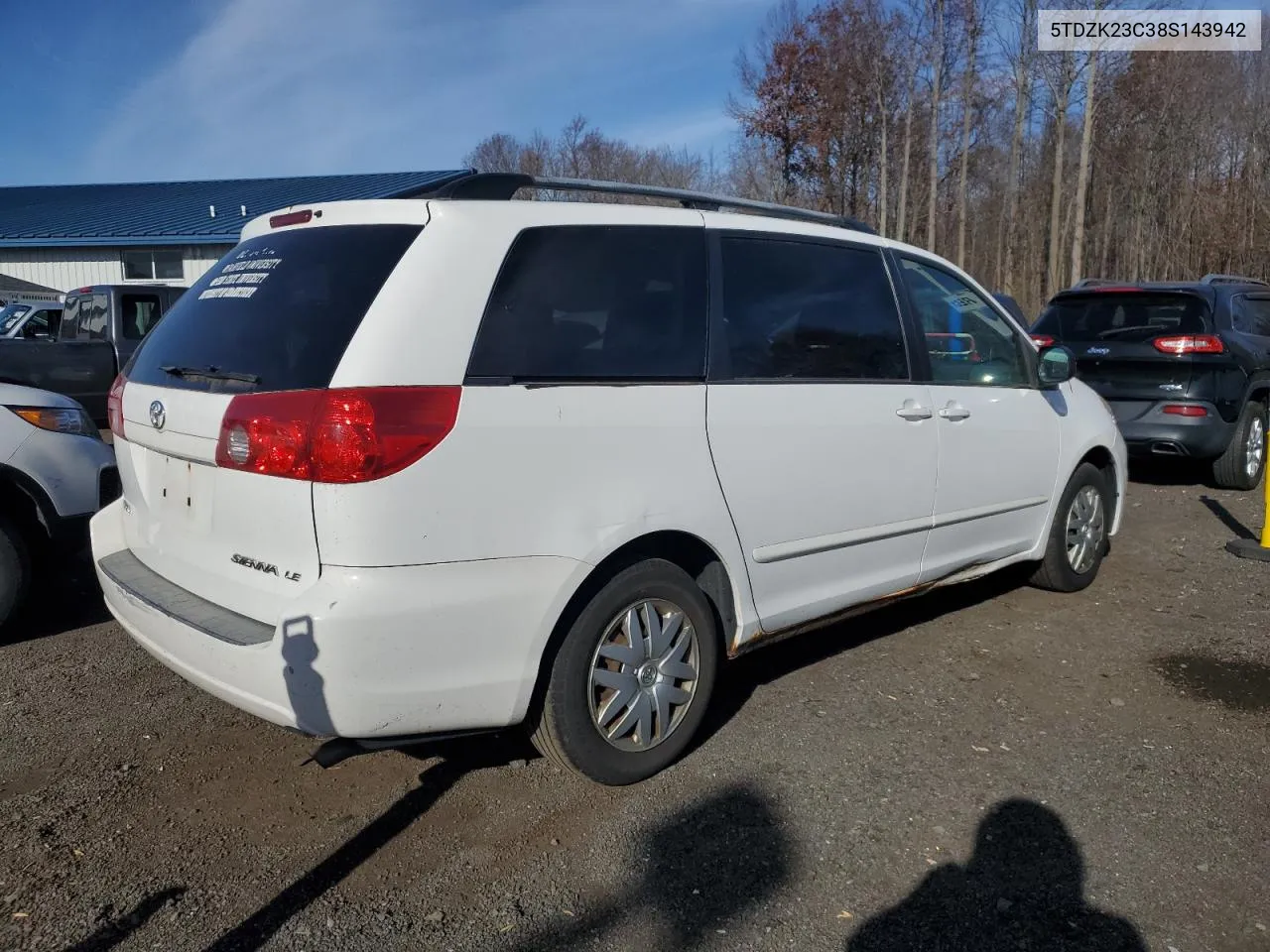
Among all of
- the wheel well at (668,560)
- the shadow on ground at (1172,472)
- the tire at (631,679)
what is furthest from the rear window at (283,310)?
the shadow on ground at (1172,472)

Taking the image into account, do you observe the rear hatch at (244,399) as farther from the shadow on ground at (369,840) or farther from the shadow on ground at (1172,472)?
the shadow on ground at (1172,472)

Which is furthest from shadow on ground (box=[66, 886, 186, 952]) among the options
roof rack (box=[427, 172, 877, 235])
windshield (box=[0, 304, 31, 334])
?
windshield (box=[0, 304, 31, 334])

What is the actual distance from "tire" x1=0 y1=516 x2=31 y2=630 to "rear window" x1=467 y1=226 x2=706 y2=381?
3074mm

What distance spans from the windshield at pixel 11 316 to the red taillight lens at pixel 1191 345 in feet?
48.5

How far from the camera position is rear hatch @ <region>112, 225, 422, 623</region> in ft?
9.12

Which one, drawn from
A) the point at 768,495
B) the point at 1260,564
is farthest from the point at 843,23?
the point at 768,495

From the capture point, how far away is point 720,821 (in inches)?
126

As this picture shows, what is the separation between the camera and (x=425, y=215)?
2.98 metres

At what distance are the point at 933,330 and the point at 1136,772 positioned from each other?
2.10 meters

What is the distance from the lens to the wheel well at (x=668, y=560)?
3094 mm

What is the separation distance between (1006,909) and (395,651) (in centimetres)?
179

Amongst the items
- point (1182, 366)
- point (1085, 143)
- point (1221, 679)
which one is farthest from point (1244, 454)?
point (1085, 143)

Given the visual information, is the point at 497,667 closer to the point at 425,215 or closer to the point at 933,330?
the point at 425,215

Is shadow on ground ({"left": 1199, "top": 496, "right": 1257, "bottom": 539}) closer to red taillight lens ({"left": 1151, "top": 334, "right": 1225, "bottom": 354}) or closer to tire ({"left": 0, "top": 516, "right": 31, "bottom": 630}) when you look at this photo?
red taillight lens ({"left": 1151, "top": 334, "right": 1225, "bottom": 354})
